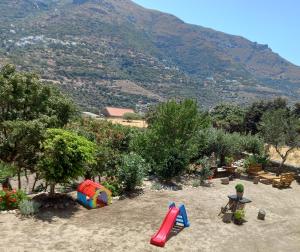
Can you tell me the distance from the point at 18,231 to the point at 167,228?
5.60 m

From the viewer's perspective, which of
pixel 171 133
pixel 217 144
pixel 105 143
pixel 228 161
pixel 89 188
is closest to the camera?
pixel 89 188

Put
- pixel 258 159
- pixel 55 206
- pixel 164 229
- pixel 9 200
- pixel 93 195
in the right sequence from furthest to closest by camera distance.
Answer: pixel 258 159 → pixel 93 195 → pixel 55 206 → pixel 9 200 → pixel 164 229

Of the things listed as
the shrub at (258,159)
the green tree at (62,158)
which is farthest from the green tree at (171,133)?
the green tree at (62,158)

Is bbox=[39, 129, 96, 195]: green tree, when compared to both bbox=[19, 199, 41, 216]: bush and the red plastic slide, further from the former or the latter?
the red plastic slide

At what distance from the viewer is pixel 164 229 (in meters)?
16.4

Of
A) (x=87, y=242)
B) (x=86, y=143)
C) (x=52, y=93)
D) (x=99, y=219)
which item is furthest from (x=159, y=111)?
(x=87, y=242)

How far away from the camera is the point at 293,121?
96.7 ft

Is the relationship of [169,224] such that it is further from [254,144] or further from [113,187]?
[254,144]

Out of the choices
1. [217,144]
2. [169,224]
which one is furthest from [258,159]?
[169,224]

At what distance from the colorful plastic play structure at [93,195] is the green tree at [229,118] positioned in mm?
35452

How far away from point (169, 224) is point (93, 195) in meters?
4.21

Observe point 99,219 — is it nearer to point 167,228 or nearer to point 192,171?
point 167,228

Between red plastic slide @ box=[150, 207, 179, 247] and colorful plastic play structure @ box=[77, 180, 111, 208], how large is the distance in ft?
12.3

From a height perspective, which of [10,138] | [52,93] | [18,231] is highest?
[52,93]
